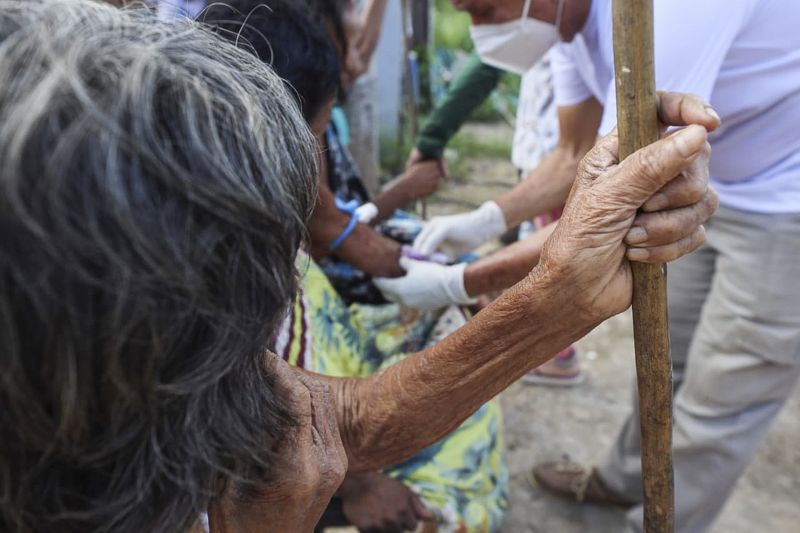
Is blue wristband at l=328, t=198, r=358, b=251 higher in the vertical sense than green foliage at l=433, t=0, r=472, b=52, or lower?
higher

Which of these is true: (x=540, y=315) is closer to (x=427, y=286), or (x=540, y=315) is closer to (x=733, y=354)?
(x=427, y=286)

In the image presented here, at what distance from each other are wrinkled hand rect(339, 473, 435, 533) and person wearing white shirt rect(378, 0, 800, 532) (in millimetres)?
764

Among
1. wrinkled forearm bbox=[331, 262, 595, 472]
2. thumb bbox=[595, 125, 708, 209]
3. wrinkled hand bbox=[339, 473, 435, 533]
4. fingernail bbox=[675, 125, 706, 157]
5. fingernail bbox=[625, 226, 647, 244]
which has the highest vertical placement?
fingernail bbox=[675, 125, 706, 157]

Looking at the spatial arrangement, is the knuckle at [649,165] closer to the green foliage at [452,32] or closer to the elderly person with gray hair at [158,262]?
the elderly person with gray hair at [158,262]

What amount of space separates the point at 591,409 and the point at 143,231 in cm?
268

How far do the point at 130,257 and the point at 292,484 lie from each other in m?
0.44

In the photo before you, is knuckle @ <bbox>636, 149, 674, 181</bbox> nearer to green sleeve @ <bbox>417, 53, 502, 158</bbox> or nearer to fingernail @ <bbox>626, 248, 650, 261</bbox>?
fingernail @ <bbox>626, 248, 650, 261</bbox>

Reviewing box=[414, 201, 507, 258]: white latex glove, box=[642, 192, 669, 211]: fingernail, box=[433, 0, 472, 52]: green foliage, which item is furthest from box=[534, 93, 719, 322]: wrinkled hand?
box=[433, 0, 472, 52]: green foliage

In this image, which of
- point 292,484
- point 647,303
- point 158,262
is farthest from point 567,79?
point 158,262

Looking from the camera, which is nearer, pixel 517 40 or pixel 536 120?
pixel 517 40

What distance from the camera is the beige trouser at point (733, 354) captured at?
1.76 m

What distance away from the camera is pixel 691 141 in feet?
2.92

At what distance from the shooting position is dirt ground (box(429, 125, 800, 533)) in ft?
7.98

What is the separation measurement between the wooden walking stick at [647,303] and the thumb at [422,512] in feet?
2.01
